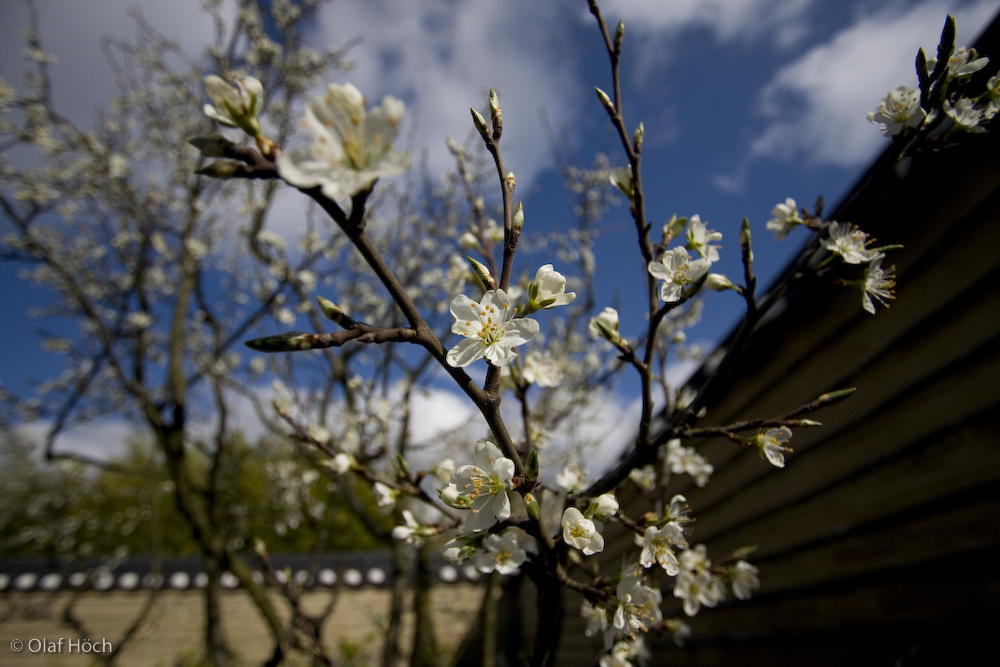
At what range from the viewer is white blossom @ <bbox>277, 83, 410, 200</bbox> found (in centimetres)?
66

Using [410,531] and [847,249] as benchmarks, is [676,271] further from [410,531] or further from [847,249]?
[410,531]

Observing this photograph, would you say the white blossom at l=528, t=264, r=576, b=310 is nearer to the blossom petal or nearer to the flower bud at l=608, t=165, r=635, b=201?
the blossom petal

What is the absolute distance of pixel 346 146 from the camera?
719mm

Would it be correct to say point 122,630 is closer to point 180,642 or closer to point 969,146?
point 180,642

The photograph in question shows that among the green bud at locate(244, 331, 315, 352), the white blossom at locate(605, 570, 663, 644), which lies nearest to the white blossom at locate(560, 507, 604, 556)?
the white blossom at locate(605, 570, 663, 644)

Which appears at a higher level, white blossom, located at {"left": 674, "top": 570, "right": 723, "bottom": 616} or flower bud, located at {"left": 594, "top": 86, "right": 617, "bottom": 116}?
flower bud, located at {"left": 594, "top": 86, "right": 617, "bottom": 116}

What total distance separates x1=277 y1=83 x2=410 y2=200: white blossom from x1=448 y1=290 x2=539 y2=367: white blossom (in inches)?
11.3

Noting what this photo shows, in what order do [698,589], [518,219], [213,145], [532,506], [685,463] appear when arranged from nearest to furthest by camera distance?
[213,145], [532,506], [518,219], [698,589], [685,463]

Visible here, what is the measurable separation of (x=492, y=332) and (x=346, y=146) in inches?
16.2

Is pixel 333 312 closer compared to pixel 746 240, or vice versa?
pixel 333 312

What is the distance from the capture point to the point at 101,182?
16.6 ft

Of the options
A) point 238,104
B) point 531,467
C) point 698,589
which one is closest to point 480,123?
point 238,104

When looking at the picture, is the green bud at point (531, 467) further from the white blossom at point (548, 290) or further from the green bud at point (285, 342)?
the green bud at point (285, 342)

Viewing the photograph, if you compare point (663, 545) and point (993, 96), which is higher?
point (993, 96)
